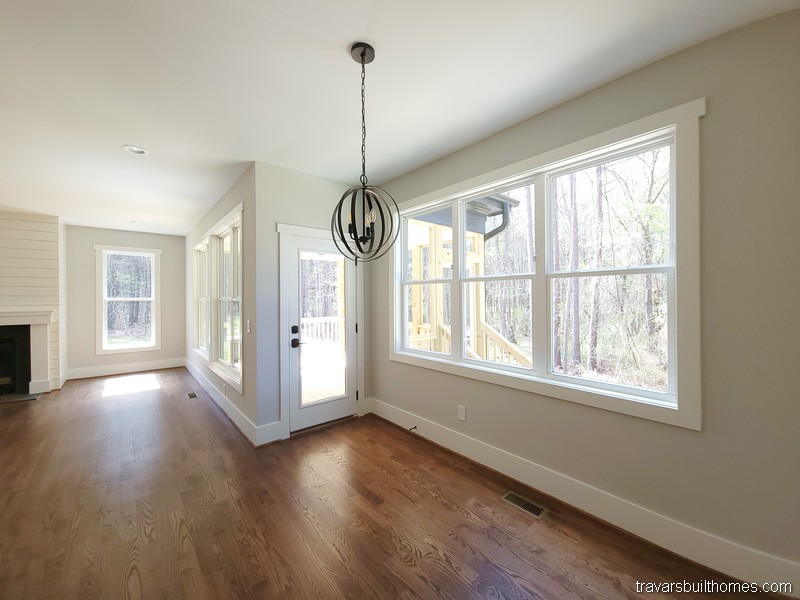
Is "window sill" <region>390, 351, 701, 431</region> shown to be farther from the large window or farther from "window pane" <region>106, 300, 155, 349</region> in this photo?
"window pane" <region>106, 300, 155, 349</region>

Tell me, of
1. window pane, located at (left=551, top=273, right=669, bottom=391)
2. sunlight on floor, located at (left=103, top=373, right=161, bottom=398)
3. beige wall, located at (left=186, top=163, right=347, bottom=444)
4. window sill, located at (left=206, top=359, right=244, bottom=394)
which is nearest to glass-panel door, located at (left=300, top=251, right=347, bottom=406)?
beige wall, located at (left=186, top=163, right=347, bottom=444)

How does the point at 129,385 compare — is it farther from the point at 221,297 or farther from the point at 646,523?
the point at 646,523

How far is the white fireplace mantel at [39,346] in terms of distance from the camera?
4684mm

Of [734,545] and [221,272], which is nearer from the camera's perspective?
[734,545]

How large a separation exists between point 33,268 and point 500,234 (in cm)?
681

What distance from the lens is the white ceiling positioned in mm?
1517

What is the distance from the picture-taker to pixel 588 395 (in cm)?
208

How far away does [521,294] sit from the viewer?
2561mm

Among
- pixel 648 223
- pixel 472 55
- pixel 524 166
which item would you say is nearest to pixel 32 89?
pixel 472 55

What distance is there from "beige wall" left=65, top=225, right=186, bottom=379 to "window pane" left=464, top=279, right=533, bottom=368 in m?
6.34

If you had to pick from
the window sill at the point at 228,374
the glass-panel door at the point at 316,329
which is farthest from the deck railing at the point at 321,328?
the window sill at the point at 228,374

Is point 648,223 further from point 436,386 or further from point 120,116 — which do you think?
point 120,116

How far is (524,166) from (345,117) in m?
1.42

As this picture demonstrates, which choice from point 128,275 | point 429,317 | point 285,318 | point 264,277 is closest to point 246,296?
point 264,277
